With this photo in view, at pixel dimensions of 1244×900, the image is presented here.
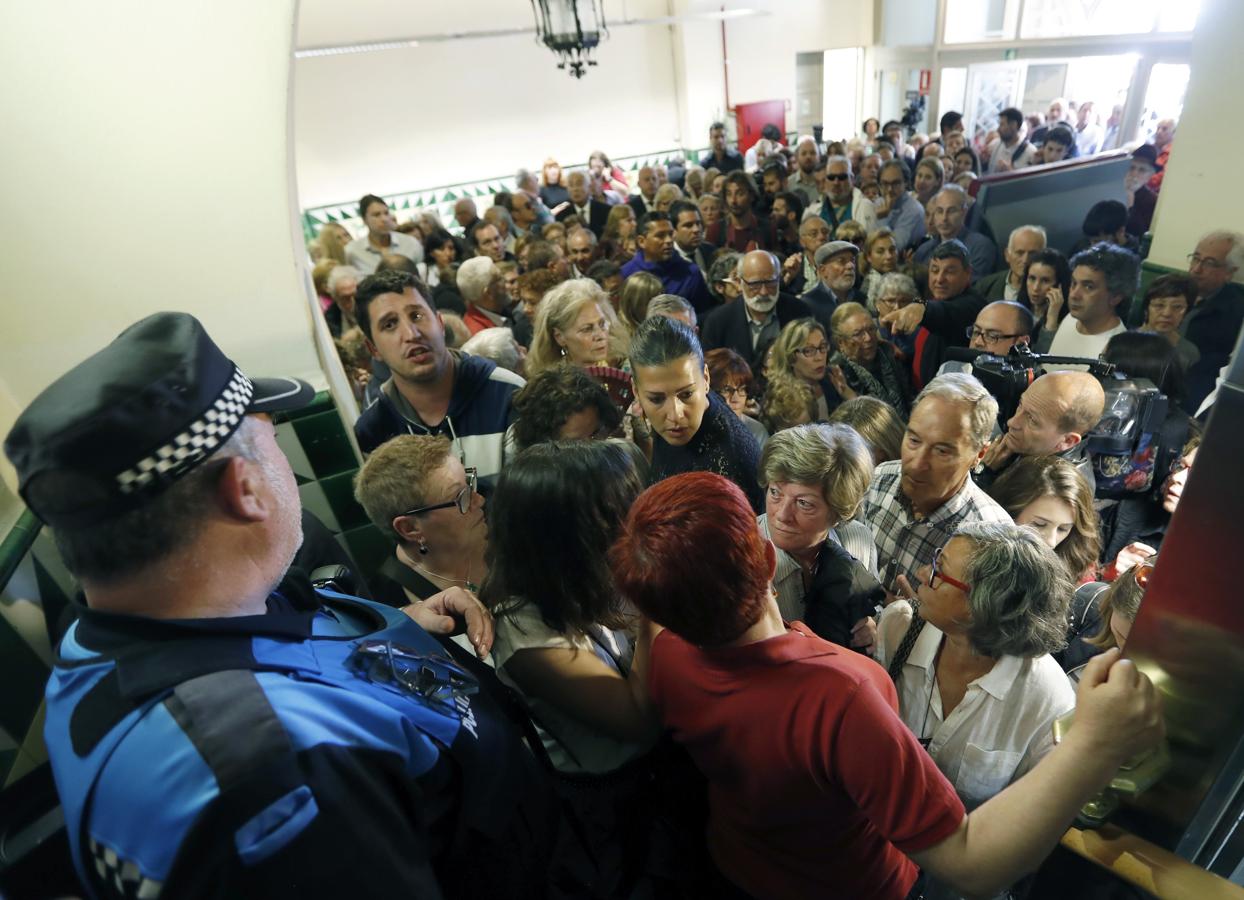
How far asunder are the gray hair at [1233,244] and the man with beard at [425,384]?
3.02 meters

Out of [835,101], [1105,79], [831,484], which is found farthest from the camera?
[835,101]

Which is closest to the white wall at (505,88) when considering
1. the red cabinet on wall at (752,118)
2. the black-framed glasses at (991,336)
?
the red cabinet on wall at (752,118)

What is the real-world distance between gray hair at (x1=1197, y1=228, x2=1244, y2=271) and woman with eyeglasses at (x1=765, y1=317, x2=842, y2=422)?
170cm

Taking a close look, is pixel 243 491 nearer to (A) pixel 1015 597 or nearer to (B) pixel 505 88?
(A) pixel 1015 597

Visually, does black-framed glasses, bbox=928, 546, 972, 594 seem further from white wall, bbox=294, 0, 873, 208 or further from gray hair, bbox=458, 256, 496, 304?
white wall, bbox=294, 0, 873, 208

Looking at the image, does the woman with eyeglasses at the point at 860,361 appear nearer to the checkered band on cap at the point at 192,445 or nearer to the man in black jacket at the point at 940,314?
the man in black jacket at the point at 940,314

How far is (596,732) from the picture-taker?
1.24 metres

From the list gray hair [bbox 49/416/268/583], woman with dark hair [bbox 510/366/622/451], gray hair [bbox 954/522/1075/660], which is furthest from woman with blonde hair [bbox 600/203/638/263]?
gray hair [bbox 49/416/268/583]

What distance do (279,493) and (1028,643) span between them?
140 centimetres

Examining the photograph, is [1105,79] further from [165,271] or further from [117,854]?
[117,854]

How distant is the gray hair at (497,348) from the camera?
315 cm

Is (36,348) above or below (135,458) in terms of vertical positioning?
below

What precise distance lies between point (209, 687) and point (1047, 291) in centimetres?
381

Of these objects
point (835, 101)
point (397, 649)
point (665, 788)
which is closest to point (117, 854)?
point (397, 649)
